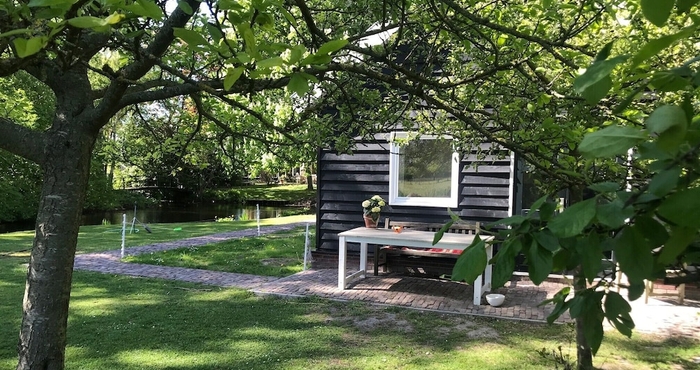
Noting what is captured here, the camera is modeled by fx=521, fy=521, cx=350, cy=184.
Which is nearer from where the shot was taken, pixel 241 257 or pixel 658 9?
pixel 658 9

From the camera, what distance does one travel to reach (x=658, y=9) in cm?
67

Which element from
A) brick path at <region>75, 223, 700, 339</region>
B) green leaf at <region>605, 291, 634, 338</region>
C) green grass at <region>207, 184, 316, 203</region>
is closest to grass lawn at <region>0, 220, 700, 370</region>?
brick path at <region>75, 223, 700, 339</region>

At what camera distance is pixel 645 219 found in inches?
29.6

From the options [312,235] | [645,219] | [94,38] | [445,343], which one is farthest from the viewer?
[312,235]

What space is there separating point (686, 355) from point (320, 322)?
355 cm

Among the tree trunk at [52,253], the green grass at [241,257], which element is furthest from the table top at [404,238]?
the tree trunk at [52,253]

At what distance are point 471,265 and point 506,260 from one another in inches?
3.9

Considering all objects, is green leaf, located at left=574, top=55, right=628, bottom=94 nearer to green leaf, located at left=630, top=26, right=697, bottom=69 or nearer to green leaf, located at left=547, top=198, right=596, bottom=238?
green leaf, located at left=630, top=26, right=697, bottom=69

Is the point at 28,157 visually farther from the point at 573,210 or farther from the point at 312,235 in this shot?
the point at 312,235

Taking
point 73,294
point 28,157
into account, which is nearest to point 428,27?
point 28,157

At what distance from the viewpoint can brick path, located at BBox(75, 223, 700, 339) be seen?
6.03m

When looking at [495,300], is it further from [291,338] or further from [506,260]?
[506,260]

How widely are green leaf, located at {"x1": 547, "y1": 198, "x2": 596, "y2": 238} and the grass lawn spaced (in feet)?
13.0

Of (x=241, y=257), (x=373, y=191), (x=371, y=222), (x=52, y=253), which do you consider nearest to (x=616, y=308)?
(x=52, y=253)
